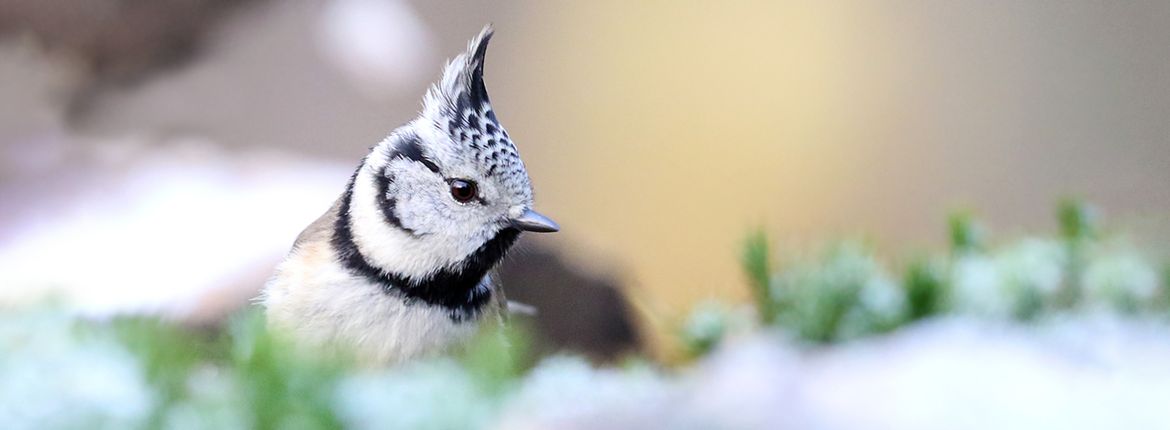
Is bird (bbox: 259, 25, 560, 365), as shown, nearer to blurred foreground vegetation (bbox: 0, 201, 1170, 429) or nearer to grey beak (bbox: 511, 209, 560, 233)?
grey beak (bbox: 511, 209, 560, 233)

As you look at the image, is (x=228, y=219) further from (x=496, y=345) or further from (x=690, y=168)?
(x=496, y=345)

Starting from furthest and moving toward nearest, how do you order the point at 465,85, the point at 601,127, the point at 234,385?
the point at 601,127 < the point at 465,85 < the point at 234,385

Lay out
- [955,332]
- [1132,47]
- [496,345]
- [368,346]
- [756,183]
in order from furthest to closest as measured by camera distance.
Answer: [756,183], [1132,47], [368,346], [955,332], [496,345]

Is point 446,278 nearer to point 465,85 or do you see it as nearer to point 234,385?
point 465,85

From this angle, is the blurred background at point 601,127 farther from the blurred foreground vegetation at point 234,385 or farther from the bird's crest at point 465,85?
the blurred foreground vegetation at point 234,385

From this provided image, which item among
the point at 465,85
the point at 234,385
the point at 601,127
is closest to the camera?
the point at 234,385

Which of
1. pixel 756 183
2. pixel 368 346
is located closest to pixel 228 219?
pixel 368 346

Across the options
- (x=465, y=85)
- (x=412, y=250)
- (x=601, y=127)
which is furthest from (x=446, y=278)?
(x=601, y=127)
